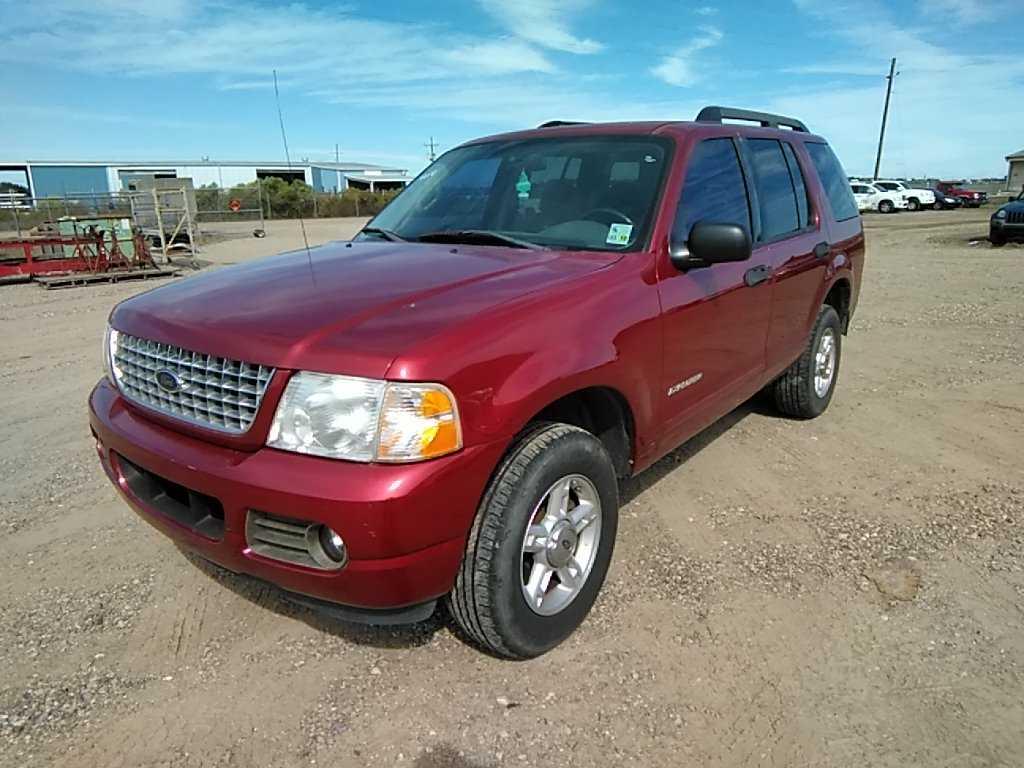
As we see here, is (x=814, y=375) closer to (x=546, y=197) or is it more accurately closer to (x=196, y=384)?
(x=546, y=197)

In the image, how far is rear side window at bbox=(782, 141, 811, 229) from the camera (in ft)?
15.0

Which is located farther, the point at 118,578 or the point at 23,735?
the point at 118,578

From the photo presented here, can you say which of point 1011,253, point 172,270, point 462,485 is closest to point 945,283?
point 1011,253

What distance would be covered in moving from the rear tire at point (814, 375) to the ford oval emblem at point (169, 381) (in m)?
3.83

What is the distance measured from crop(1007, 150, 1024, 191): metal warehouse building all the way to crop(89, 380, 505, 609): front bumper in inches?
2406

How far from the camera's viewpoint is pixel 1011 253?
1600 centimetres

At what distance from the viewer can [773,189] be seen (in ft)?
13.9

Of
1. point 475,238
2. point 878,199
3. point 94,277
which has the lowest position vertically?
point 94,277

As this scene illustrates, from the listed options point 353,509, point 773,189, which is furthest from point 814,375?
point 353,509

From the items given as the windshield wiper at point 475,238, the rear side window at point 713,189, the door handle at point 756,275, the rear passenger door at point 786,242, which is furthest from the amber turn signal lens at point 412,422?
the rear passenger door at point 786,242

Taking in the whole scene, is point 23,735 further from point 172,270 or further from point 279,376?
point 172,270

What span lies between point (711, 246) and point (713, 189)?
27.7 inches

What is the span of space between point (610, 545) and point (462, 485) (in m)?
0.93

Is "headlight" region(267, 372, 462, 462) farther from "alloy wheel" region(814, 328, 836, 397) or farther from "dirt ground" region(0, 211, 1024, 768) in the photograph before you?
"alloy wheel" region(814, 328, 836, 397)
